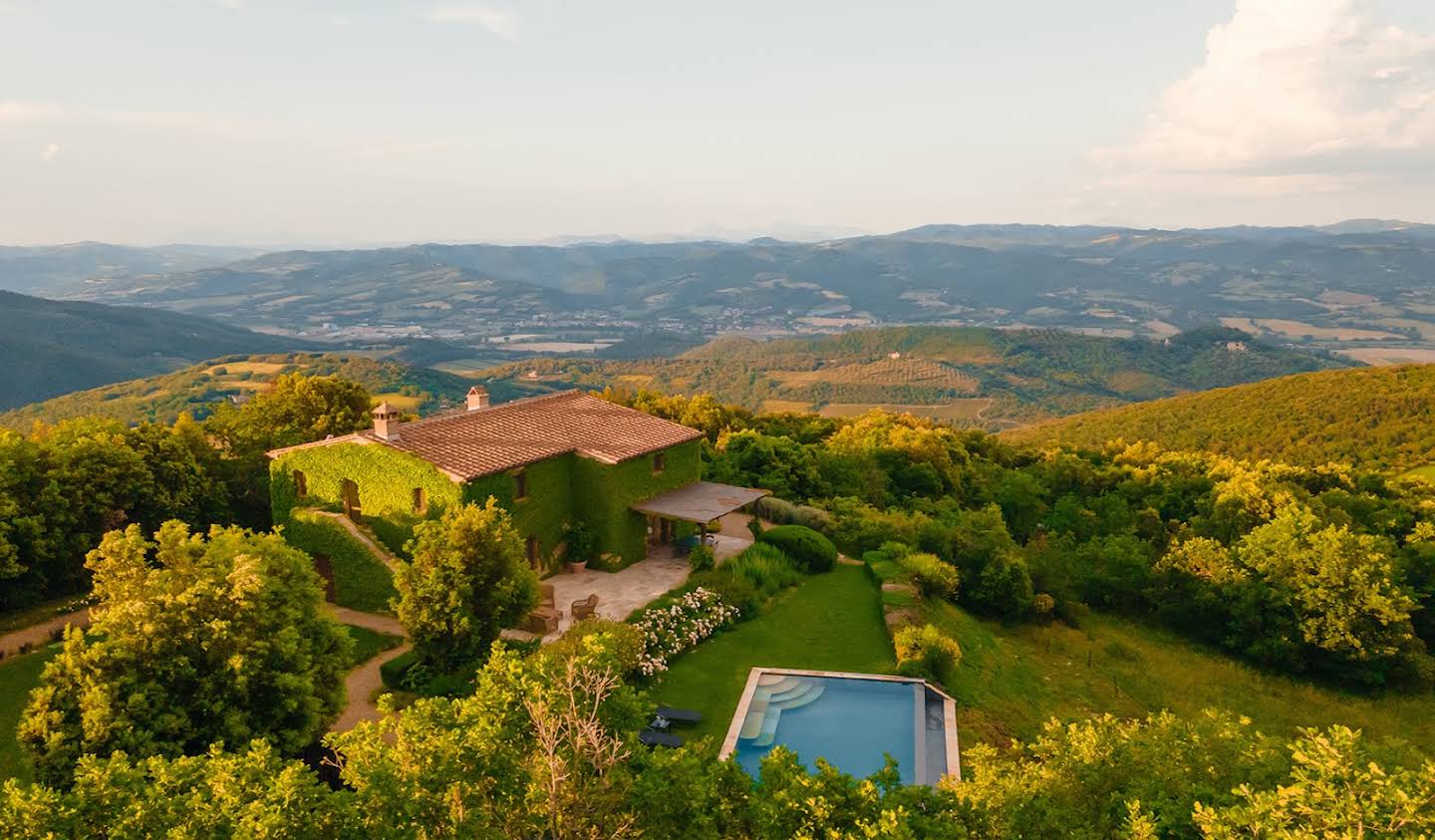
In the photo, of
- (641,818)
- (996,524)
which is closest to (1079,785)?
(641,818)

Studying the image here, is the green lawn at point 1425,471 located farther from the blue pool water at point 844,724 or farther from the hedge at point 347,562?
the hedge at point 347,562

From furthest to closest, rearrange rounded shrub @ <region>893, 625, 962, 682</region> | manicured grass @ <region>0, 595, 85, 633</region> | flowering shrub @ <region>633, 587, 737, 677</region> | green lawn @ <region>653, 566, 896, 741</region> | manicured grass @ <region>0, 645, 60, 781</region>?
A: manicured grass @ <region>0, 595, 85, 633</region>
rounded shrub @ <region>893, 625, 962, 682</region>
flowering shrub @ <region>633, 587, 737, 677</region>
green lawn @ <region>653, 566, 896, 741</region>
manicured grass @ <region>0, 645, 60, 781</region>

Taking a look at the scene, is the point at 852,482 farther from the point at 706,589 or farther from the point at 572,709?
the point at 572,709

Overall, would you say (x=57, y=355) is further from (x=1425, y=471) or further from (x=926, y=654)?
(x=1425, y=471)

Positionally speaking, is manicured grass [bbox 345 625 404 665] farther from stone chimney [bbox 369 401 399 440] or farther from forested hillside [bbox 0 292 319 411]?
forested hillside [bbox 0 292 319 411]

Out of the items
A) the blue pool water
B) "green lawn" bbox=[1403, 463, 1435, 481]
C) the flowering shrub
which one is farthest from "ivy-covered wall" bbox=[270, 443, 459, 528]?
"green lawn" bbox=[1403, 463, 1435, 481]

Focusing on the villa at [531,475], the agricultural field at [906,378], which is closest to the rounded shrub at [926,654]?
the villa at [531,475]
